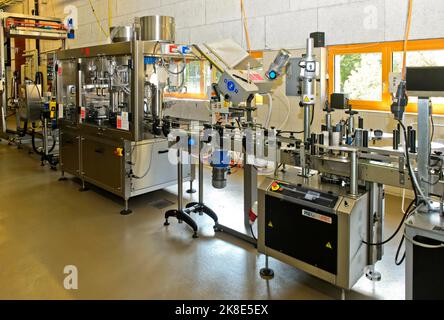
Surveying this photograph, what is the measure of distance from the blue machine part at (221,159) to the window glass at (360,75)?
2013 millimetres

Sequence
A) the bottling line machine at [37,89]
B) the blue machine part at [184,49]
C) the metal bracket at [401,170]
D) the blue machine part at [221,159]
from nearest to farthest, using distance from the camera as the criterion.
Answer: the metal bracket at [401,170] → the blue machine part at [221,159] → the blue machine part at [184,49] → the bottling line machine at [37,89]

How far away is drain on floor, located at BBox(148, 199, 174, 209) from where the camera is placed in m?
3.87

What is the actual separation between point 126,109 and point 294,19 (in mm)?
2137

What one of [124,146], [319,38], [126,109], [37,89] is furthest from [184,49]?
[37,89]

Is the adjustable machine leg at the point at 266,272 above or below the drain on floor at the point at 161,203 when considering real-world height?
below

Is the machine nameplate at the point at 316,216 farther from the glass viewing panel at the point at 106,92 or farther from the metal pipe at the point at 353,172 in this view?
the glass viewing panel at the point at 106,92

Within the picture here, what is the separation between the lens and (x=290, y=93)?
2420 millimetres

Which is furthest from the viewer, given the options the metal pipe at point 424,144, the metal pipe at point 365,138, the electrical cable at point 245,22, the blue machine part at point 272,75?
the electrical cable at point 245,22

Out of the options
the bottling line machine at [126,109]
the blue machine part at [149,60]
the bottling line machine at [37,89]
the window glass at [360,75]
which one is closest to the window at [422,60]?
the window glass at [360,75]

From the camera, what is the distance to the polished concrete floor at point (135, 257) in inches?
91.0

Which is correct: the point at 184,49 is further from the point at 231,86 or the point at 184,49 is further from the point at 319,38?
the point at 319,38

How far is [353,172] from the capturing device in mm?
2045

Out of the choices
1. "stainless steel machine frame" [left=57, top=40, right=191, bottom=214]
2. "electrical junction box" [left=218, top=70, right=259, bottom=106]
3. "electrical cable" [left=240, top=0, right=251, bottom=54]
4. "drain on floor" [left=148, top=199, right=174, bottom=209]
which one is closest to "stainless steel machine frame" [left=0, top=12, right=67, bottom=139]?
"stainless steel machine frame" [left=57, top=40, right=191, bottom=214]

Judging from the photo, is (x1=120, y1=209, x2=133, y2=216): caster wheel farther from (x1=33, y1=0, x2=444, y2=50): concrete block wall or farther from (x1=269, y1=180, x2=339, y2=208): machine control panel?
(x1=33, y1=0, x2=444, y2=50): concrete block wall
